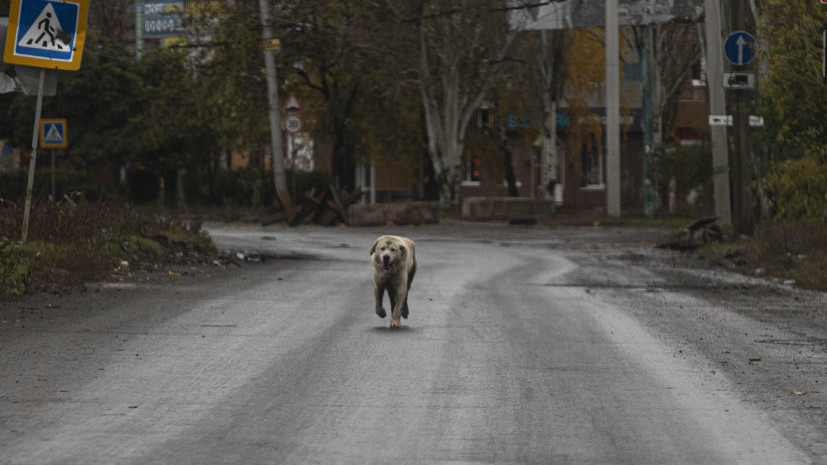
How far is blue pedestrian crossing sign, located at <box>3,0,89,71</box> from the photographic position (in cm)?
1702

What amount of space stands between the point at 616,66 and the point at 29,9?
25337 millimetres

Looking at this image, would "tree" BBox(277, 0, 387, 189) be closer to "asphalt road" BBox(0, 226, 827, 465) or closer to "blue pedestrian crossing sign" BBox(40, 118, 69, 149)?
"blue pedestrian crossing sign" BBox(40, 118, 69, 149)

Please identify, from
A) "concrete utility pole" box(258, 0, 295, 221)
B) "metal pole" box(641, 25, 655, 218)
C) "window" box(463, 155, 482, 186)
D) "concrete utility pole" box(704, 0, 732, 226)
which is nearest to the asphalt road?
"concrete utility pole" box(704, 0, 732, 226)

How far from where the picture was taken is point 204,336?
11516 mm

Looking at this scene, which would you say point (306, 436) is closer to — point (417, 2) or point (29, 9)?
point (29, 9)

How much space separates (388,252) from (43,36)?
7264 mm

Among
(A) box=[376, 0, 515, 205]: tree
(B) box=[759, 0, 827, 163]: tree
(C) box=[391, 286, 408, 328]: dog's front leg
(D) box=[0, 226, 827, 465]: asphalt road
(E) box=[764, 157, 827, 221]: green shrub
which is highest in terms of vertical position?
(A) box=[376, 0, 515, 205]: tree

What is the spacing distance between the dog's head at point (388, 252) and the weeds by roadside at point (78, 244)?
437 centimetres

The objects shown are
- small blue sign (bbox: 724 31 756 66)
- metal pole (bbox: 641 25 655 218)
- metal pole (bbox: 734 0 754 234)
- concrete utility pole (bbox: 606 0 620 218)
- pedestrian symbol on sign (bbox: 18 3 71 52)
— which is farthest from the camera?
metal pole (bbox: 641 25 655 218)

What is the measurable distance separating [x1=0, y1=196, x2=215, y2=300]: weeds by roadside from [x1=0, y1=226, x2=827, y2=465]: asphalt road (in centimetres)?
61

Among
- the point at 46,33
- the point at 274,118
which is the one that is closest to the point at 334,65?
the point at 274,118

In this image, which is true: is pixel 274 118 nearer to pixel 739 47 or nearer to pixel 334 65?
pixel 334 65

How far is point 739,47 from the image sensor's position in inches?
955

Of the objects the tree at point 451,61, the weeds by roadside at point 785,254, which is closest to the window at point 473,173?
the tree at point 451,61
